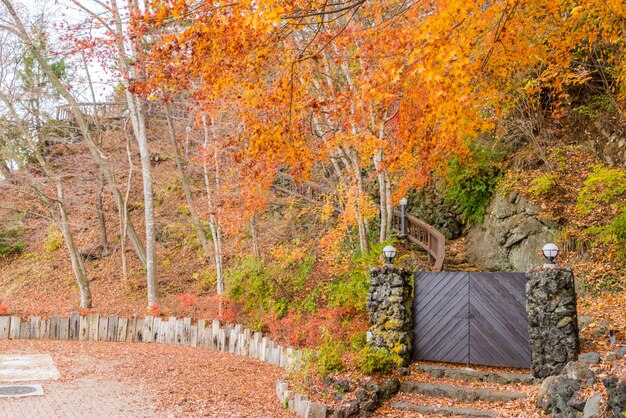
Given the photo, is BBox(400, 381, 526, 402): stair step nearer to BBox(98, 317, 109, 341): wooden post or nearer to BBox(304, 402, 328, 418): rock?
BBox(304, 402, 328, 418): rock

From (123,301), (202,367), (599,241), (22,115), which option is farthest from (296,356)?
(22,115)

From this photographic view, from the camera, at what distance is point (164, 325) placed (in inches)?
561

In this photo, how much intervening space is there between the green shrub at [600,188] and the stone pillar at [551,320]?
155 inches

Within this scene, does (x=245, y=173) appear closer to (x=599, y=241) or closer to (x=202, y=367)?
(x=202, y=367)

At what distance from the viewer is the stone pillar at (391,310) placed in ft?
31.2

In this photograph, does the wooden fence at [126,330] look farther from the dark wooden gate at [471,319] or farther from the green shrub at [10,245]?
the green shrub at [10,245]

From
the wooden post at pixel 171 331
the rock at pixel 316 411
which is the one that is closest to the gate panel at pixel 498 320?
the rock at pixel 316 411

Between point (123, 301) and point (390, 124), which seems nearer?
point (390, 124)

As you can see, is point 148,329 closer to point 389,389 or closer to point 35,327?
point 35,327

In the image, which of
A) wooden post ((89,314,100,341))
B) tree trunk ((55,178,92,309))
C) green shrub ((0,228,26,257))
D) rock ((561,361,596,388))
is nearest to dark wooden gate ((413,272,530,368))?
rock ((561,361,596,388))

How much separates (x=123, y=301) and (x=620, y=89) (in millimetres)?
16078

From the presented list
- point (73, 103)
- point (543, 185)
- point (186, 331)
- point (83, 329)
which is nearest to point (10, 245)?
point (73, 103)

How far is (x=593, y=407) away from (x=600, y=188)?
7419 millimetres

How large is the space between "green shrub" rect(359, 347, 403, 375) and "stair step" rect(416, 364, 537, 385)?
61 centimetres
